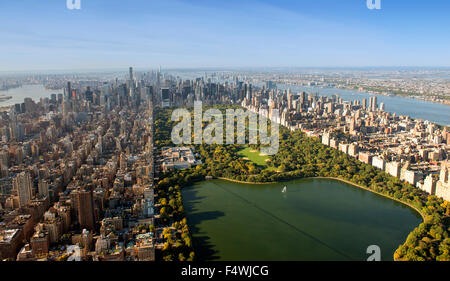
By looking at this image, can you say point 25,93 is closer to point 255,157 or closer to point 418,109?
point 255,157

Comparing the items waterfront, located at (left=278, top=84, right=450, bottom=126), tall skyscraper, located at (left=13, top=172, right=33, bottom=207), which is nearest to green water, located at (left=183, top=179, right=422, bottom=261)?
tall skyscraper, located at (left=13, top=172, right=33, bottom=207)

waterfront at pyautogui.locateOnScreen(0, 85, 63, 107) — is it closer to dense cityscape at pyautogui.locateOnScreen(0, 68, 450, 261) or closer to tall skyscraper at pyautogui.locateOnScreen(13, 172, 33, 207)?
dense cityscape at pyautogui.locateOnScreen(0, 68, 450, 261)

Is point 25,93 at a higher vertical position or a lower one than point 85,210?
higher

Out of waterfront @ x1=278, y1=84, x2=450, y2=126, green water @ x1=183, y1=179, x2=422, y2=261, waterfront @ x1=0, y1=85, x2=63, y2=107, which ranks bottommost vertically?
green water @ x1=183, y1=179, x2=422, y2=261

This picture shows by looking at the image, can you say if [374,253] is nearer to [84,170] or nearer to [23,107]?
[84,170]

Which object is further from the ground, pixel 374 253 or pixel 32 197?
pixel 32 197

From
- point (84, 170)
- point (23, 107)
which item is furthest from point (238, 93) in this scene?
point (84, 170)

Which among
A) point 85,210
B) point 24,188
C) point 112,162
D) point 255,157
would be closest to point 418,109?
point 255,157
